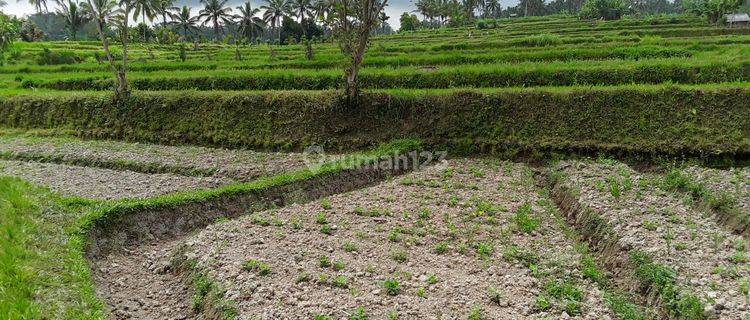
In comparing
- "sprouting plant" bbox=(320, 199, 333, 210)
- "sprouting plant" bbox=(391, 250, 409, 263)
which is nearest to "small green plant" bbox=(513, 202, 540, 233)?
"sprouting plant" bbox=(391, 250, 409, 263)

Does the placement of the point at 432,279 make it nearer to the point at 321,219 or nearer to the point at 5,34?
the point at 321,219

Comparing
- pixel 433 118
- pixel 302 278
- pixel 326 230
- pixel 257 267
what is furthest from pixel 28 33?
pixel 302 278

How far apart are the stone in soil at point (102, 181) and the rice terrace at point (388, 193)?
0.43 ft

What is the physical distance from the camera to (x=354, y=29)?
2472 cm

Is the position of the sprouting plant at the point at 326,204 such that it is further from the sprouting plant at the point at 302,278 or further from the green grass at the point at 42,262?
the green grass at the point at 42,262

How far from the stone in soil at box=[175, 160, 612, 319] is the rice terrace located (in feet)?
0.20

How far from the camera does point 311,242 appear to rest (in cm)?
1229

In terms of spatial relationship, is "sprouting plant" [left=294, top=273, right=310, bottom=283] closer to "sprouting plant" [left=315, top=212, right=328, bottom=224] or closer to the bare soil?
"sprouting plant" [left=315, top=212, right=328, bottom=224]

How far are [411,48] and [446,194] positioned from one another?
1287 inches

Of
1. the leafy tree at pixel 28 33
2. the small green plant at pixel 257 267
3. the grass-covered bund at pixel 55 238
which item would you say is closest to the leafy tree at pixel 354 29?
the grass-covered bund at pixel 55 238

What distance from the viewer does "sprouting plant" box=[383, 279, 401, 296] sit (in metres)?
9.74

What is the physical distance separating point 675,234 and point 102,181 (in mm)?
19094

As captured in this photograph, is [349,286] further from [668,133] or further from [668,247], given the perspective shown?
[668,133]

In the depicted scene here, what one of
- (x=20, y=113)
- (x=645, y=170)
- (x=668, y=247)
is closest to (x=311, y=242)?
(x=668, y=247)
